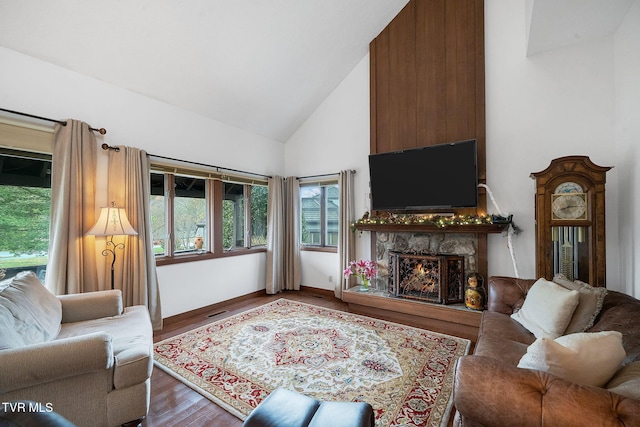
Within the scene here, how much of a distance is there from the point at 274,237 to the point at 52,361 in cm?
357

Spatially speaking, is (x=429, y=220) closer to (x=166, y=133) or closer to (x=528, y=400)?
(x=528, y=400)

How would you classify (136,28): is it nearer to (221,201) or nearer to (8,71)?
(8,71)

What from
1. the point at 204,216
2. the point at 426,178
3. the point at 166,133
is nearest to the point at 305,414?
the point at 426,178

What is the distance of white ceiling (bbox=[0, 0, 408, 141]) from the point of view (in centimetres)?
256

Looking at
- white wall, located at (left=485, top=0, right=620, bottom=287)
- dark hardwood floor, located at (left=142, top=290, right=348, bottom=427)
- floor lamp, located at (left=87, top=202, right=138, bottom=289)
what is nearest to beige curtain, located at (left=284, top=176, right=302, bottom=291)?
dark hardwood floor, located at (left=142, top=290, right=348, bottom=427)

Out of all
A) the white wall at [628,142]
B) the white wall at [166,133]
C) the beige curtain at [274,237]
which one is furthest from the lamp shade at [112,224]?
the white wall at [628,142]

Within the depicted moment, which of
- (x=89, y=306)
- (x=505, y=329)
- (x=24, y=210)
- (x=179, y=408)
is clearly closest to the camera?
(x=179, y=408)

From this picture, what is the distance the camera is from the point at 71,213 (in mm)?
2732

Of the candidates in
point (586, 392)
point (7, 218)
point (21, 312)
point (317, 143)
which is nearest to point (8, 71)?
point (7, 218)

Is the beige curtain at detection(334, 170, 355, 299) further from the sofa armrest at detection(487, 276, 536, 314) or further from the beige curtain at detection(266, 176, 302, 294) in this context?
the sofa armrest at detection(487, 276, 536, 314)

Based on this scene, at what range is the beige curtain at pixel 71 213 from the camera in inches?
104

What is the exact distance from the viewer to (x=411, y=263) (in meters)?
3.79

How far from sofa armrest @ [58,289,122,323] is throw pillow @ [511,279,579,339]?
3.38 metres

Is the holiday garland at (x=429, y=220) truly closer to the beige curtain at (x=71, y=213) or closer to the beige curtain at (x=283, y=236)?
the beige curtain at (x=283, y=236)
